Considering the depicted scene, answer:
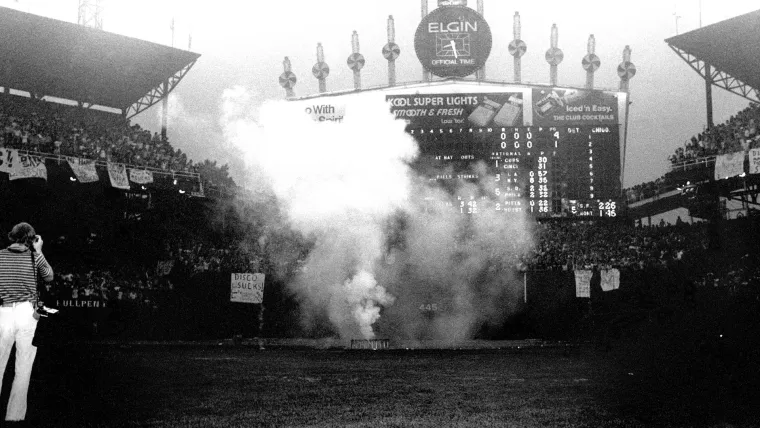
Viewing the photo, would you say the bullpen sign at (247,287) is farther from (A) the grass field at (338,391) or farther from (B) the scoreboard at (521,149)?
(B) the scoreboard at (521,149)

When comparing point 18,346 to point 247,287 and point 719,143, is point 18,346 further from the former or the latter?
point 719,143

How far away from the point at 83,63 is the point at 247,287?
16.3m

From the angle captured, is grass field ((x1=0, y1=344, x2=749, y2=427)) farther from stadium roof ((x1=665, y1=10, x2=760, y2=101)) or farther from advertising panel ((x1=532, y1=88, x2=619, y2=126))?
stadium roof ((x1=665, y1=10, x2=760, y2=101))

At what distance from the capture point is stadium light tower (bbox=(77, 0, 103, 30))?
33219 mm

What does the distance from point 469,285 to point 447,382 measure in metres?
13.2

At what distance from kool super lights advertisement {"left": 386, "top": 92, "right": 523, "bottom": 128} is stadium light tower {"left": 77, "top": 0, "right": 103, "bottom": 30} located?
50.9 feet

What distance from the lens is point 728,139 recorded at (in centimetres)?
3041

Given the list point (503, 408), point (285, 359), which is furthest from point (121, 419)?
point (285, 359)

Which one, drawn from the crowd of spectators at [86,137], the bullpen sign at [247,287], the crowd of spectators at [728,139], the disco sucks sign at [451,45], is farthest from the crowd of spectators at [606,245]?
the crowd of spectators at [86,137]

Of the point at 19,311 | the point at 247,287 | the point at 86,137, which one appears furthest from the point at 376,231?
the point at 19,311

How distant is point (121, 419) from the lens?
838 centimetres

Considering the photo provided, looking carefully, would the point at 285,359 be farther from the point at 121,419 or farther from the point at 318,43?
the point at 318,43

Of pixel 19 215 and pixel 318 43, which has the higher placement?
pixel 318 43

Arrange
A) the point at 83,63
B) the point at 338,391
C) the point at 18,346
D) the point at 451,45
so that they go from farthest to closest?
1. the point at 83,63
2. the point at 451,45
3. the point at 338,391
4. the point at 18,346
